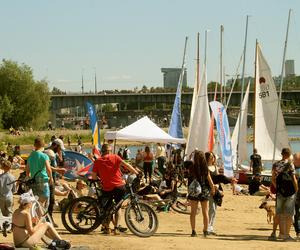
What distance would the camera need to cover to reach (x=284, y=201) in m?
13.3

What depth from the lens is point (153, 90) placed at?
136 metres

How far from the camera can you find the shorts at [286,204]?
43.5 ft

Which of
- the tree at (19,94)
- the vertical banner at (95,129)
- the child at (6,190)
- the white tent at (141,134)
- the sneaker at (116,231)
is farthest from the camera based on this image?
the tree at (19,94)

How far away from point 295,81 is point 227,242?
620ft

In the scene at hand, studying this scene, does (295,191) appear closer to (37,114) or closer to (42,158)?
(42,158)

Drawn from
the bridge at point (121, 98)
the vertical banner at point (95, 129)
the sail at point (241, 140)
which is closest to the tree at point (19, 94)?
the bridge at point (121, 98)

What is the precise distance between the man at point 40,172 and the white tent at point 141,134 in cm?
1145

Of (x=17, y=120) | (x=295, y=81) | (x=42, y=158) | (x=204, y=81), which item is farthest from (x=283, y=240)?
(x=295, y=81)

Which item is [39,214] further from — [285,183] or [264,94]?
[264,94]

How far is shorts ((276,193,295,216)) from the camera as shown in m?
13.3

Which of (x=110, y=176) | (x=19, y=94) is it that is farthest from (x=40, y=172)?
(x=19, y=94)

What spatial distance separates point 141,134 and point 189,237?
12190 millimetres

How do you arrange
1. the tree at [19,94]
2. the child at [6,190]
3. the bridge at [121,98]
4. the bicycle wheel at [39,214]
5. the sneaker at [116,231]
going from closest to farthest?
the bicycle wheel at [39,214] < the sneaker at [116,231] < the child at [6,190] < the tree at [19,94] < the bridge at [121,98]

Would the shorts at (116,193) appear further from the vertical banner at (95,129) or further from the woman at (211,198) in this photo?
the vertical banner at (95,129)
